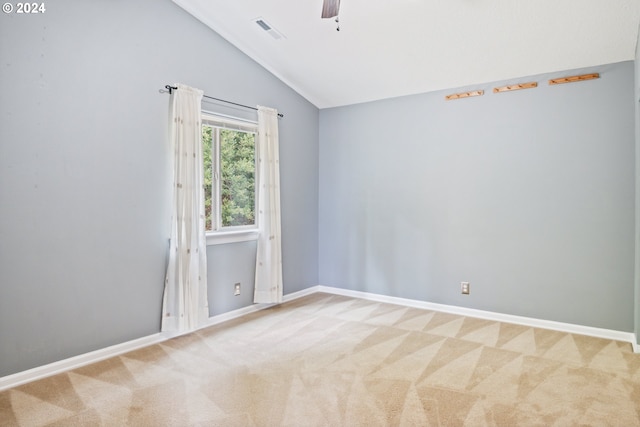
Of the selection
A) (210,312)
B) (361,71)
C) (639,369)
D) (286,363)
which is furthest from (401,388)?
(361,71)

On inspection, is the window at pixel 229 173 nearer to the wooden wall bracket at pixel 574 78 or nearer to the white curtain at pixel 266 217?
the white curtain at pixel 266 217

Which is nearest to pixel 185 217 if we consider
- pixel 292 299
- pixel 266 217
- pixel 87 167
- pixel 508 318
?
pixel 87 167

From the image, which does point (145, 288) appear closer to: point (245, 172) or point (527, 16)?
point (245, 172)

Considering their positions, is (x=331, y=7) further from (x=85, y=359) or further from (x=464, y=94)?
(x=85, y=359)

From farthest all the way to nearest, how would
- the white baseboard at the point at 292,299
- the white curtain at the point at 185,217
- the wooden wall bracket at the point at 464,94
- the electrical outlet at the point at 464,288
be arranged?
the electrical outlet at the point at 464,288 → the wooden wall bracket at the point at 464,94 → the white curtain at the point at 185,217 → the white baseboard at the point at 292,299

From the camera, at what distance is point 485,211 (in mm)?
4191

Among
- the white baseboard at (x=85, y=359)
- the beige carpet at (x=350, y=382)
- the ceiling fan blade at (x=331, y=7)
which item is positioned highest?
the ceiling fan blade at (x=331, y=7)

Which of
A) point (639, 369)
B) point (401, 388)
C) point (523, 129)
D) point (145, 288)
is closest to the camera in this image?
point (401, 388)

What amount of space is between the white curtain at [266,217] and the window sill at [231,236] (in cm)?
10

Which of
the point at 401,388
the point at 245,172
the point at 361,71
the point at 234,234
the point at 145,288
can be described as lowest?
the point at 401,388

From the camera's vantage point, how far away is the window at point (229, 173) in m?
4.10

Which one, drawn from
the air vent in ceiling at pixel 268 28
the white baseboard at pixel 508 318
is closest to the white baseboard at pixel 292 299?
the white baseboard at pixel 508 318

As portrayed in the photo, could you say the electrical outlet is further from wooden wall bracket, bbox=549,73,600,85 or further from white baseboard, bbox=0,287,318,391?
white baseboard, bbox=0,287,318,391

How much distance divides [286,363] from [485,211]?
2.64 m
